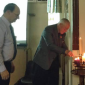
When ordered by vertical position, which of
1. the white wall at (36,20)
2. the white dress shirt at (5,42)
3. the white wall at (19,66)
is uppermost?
the white wall at (36,20)

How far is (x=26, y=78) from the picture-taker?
2826 mm

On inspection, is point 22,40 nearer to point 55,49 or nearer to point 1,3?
point 1,3

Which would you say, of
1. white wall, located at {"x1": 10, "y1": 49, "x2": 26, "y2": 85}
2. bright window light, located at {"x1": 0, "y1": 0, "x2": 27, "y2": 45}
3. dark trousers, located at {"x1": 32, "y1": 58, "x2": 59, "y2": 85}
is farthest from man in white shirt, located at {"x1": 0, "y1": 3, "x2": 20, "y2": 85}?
bright window light, located at {"x1": 0, "y1": 0, "x2": 27, "y2": 45}

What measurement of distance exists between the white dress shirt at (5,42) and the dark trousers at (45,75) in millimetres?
768

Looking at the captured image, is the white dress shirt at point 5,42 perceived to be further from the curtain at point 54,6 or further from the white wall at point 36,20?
the white wall at point 36,20

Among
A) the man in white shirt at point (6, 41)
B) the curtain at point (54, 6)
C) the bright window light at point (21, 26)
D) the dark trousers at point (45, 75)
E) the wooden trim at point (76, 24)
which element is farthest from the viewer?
the bright window light at point (21, 26)

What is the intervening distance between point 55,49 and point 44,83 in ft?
1.82

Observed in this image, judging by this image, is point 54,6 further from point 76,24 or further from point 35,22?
point 76,24

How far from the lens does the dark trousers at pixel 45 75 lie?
2254mm

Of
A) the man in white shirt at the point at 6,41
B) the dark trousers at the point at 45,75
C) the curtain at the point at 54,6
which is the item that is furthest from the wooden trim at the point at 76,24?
the man in white shirt at the point at 6,41

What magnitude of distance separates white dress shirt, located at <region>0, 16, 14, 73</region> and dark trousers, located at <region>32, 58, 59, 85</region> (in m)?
0.77

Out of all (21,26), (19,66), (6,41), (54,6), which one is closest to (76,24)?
(54,6)

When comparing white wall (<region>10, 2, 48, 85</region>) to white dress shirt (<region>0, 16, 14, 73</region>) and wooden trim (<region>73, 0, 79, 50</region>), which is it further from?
white dress shirt (<region>0, 16, 14, 73</region>)

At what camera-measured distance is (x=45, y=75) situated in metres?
2.26
